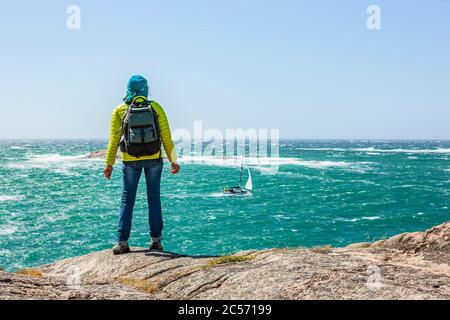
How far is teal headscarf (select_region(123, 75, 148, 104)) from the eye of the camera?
7633mm

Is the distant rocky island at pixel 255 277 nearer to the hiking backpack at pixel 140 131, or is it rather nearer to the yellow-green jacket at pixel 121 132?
the yellow-green jacket at pixel 121 132

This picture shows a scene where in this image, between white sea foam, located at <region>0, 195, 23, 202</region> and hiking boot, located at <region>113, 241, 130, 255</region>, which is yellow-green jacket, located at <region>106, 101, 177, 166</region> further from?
white sea foam, located at <region>0, 195, 23, 202</region>

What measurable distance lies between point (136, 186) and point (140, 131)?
4.17 ft

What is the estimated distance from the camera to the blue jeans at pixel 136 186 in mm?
7688

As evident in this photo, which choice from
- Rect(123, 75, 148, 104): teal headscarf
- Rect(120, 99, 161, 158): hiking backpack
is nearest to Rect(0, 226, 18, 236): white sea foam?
Rect(123, 75, 148, 104): teal headscarf

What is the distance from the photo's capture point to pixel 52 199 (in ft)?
195

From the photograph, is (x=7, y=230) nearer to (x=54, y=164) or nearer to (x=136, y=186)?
(x=136, y=186)

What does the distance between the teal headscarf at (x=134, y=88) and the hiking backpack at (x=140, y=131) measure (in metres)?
0.26

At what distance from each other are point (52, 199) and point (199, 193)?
861 inches

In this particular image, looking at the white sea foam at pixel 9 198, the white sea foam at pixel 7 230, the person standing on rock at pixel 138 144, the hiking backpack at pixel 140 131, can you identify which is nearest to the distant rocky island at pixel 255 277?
the person standing on rock at pixel 138 144

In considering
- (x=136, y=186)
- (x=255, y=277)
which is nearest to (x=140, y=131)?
(x=136, y=186)
